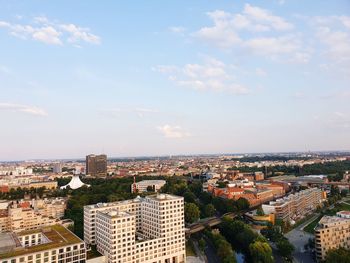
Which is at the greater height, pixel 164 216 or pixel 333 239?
pixel 164 216

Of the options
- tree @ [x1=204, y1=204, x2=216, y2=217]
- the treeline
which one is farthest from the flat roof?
tree @ [x1=204, y1=204, x2=216, y2=217]

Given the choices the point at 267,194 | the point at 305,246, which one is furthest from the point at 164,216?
the point at 267,194

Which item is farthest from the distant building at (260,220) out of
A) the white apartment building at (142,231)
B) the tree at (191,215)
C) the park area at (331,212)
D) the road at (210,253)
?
the white apartment building at (142,231)

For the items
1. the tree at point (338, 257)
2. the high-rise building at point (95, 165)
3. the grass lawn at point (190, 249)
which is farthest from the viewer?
the high-rise building at point (95, 165)

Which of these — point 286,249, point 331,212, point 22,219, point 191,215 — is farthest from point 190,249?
point 22,219

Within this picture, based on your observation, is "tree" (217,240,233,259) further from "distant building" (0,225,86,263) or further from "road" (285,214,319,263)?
"distant building" (0,225,86,263)

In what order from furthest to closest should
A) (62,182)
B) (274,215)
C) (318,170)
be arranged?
(318,170), (62,182), (274,215)

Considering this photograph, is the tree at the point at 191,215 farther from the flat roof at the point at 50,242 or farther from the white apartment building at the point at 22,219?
the white apartment building at the point at 22,219

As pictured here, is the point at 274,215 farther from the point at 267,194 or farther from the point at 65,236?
the point at 65,236
